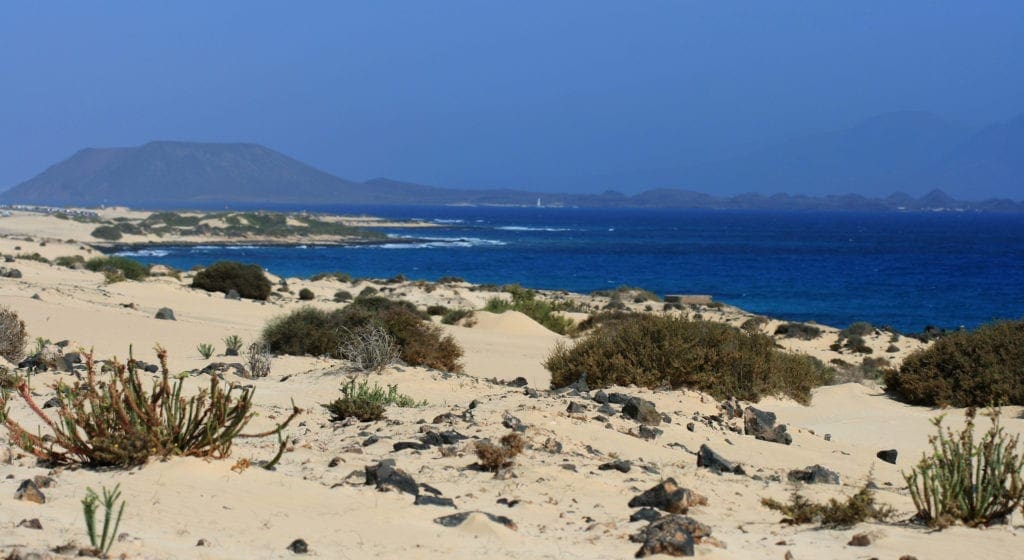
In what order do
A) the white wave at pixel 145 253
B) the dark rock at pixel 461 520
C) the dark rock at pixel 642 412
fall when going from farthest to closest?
the white wave at pixel 145 253 < the dark rock at pixel 642 412 < the dark rock at pixel 461 520

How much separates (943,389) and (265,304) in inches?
806

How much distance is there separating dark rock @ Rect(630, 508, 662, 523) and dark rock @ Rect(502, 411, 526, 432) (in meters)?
2.80

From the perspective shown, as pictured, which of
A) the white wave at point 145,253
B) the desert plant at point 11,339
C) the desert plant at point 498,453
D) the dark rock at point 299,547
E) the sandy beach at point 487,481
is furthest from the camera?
the white wave at point 145,253

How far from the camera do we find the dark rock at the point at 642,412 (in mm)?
10734

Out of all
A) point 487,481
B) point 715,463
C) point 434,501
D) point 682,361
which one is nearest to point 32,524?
point 434,501

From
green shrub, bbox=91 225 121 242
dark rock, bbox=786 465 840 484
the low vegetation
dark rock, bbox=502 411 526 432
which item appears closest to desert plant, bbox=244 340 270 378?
the low vegetation

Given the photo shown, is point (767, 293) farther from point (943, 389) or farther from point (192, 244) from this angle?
point (192, 244)

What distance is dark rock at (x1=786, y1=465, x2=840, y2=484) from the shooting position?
8.68m

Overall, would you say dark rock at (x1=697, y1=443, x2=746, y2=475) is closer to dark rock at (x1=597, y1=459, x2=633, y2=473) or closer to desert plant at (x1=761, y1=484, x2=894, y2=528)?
dark rock at (x1=597, y1=459, x2=633, y2=473)

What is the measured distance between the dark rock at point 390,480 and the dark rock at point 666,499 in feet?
5.10

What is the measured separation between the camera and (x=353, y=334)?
610 inches

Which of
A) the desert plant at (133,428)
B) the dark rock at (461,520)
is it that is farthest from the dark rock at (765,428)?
the desert plant at (133,428)

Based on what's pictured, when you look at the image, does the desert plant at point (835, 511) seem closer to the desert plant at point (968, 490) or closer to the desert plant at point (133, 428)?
the desert plant at point (968, 490)

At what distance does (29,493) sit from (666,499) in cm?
418
